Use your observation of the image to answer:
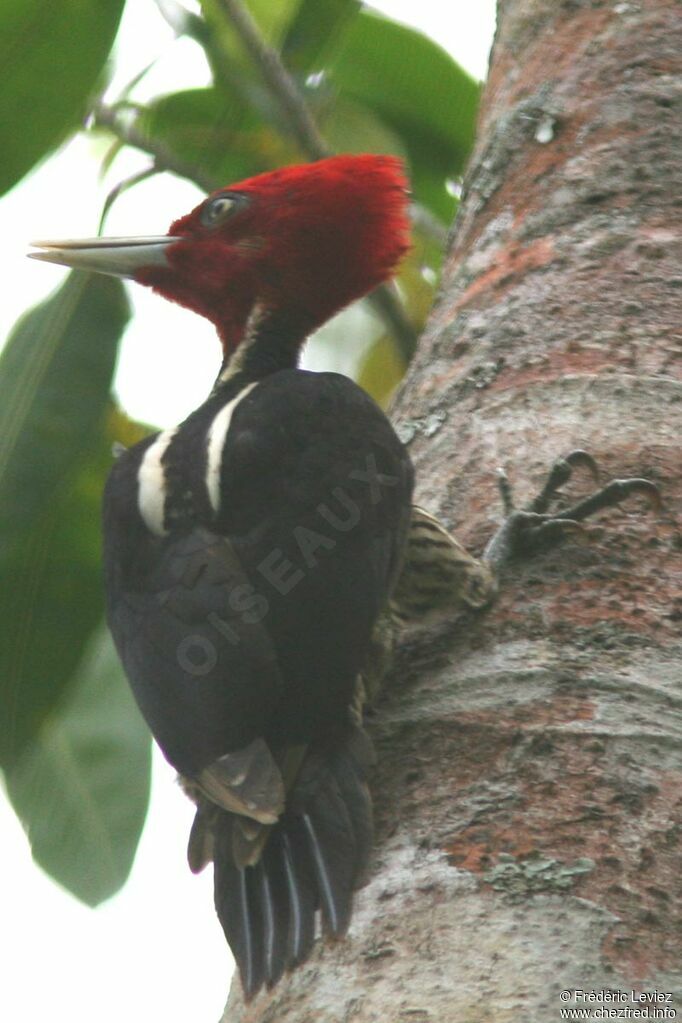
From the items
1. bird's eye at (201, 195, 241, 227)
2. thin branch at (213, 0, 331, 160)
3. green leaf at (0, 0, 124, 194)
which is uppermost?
green leaf at (0, 0, 124, 194)

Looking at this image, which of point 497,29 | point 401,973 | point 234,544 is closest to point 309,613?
point 234,544

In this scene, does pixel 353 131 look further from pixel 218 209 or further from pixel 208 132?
pixel 218 209

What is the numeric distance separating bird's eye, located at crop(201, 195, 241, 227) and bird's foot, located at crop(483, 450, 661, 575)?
1.11 m

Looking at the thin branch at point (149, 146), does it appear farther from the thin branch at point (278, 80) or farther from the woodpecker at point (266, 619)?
the woodpecker at point (266, 619)

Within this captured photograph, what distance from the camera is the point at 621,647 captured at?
2070 millimetres

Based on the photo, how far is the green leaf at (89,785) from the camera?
2980 millimetres

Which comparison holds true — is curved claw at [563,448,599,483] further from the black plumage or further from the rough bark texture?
the black plumage

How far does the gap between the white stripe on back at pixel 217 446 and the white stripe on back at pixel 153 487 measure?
95 mm

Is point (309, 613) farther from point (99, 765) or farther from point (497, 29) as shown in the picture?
point (497, 29)

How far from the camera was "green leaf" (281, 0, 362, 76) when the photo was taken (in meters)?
3.27

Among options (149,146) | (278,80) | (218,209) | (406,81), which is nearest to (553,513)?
Answer: (218,209)

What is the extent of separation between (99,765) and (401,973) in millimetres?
1555

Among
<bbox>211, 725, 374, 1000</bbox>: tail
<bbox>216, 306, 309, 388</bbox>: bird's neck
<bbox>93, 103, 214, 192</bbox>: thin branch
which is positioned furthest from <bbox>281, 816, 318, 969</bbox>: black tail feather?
<bbox>93, 103, 214, 192</bbox>: thin branch

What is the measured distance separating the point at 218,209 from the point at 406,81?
87 centimetres
